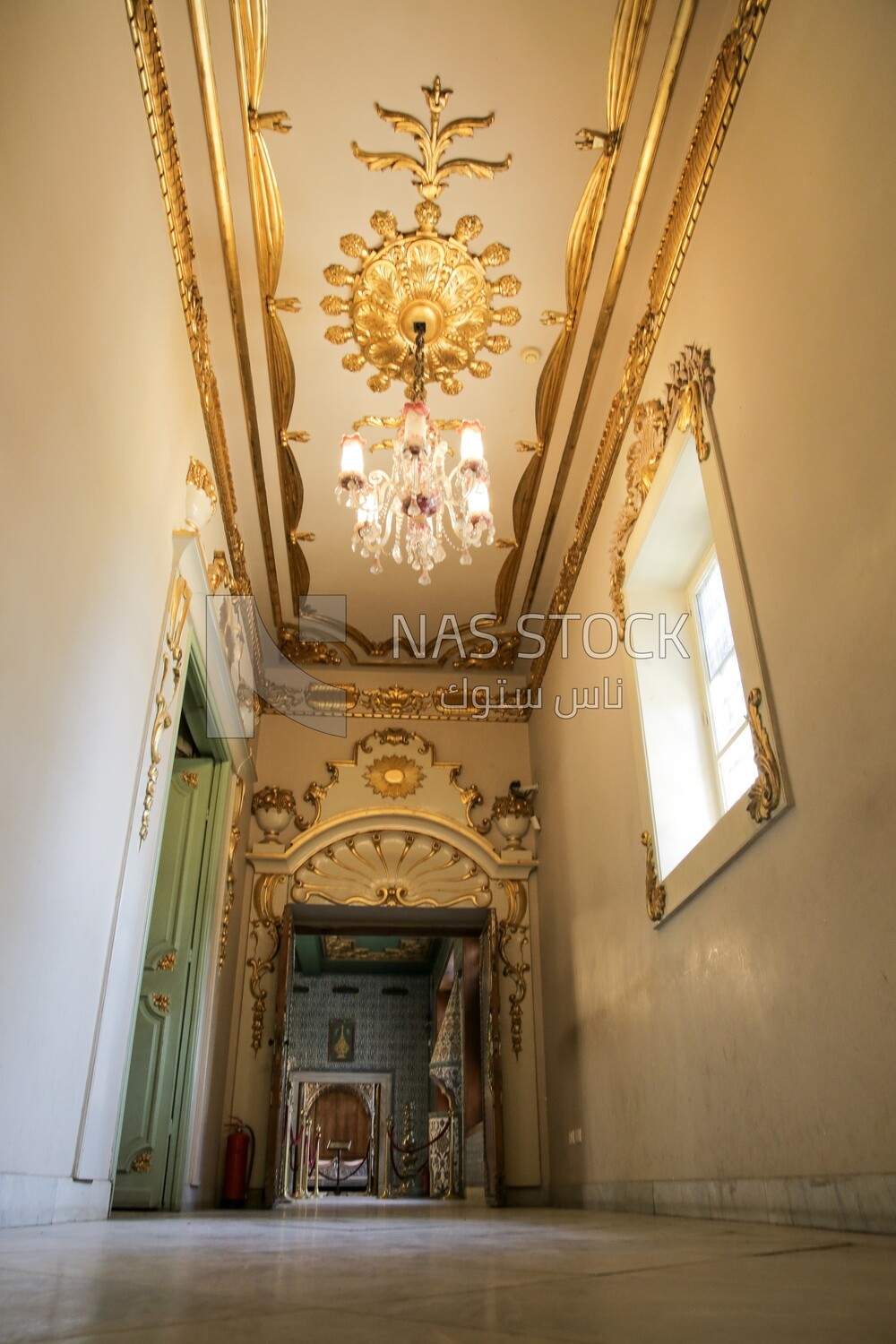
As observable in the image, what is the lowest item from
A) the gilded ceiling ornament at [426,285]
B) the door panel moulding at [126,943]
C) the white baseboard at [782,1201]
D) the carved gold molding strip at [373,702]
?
the white baseboard at [782,1201]

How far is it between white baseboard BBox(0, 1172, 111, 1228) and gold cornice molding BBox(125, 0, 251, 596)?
11.9 feet

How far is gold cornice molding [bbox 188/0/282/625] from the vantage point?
3500 millimetres

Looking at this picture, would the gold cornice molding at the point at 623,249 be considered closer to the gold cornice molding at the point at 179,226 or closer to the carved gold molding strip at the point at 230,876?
the gold cornice molding at the point at 179,226

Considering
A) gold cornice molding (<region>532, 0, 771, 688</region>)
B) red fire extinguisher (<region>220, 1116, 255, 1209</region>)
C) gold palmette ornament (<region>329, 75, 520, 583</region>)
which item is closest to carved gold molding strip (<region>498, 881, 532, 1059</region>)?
red fire extinguisher (<region>220, 1116, 255, 1209</region>)

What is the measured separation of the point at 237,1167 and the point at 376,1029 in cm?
878

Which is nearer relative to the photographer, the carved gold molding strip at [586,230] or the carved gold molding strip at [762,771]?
the carved gold molding strip at [762,771]

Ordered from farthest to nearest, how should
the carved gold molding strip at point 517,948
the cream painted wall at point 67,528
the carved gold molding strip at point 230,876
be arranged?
the carved gold molding strip at point 517,948, the carved gold molding strip at point 230,876, the cream painted wall at point 67,528

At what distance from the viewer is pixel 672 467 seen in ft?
13.5

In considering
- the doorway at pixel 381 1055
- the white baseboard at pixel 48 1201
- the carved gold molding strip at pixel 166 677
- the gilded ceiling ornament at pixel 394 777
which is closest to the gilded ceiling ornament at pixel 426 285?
the carved gold molding strip at pixel 166 677

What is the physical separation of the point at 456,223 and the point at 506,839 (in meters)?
4.57

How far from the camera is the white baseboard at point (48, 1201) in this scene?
2551mm

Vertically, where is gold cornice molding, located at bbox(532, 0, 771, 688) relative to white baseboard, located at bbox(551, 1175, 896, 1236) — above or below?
above

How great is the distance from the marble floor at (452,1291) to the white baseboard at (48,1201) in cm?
66

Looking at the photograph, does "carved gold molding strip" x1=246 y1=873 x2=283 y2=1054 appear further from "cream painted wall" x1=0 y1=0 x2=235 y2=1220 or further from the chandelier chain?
the chandelier chain
